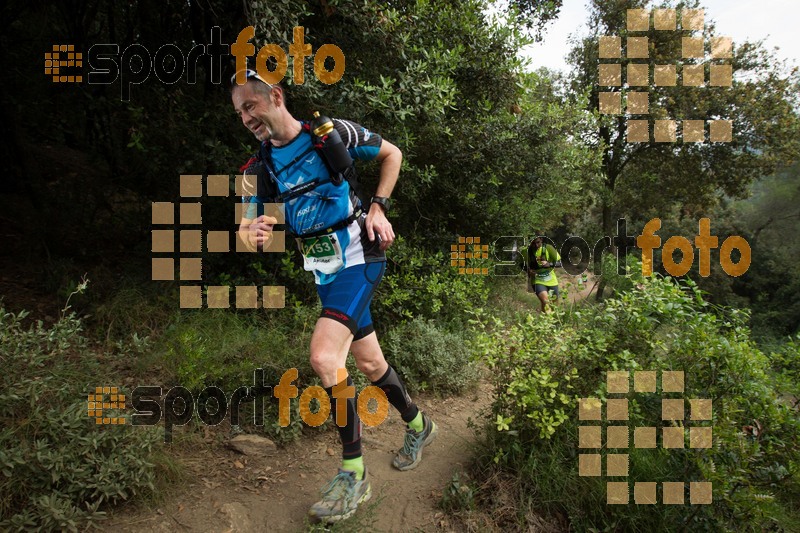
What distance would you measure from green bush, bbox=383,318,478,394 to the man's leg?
1.20m

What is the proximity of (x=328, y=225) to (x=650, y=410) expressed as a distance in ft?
7.67

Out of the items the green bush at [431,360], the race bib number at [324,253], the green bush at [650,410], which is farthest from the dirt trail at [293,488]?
the race bib number at [324,253]

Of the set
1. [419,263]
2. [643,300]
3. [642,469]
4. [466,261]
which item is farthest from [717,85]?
[642,469]

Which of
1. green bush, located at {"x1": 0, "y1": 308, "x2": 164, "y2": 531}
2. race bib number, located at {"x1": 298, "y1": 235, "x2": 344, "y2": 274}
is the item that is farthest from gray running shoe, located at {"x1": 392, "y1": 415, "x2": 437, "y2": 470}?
green bush, located at {"x1": 0, "y1": 308, "x2": 164, "y2": 531}

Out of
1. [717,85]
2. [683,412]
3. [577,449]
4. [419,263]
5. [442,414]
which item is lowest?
[442,414]

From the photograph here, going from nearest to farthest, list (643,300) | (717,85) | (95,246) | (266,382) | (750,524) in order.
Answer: (750,524)
(643,300)
(266,382)
(95,246)
(717,85)

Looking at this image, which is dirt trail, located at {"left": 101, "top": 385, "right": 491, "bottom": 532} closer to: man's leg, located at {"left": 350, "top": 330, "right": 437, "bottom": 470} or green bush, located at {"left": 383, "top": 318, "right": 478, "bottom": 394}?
man's leg, located at {"left": 350, "top": 330, "right": 437, "bottom": 470}

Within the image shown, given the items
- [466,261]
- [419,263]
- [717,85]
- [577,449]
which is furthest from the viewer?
[717,85]

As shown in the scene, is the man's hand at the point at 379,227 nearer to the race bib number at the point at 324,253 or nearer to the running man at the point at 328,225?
the running man at the point at 328,225

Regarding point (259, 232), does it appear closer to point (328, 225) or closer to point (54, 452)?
point (328, 225)

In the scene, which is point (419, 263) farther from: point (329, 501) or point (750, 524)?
point (750, 524)

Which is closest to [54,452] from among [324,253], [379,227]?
[324,253]

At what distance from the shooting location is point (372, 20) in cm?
480

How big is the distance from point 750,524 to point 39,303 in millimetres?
5954
